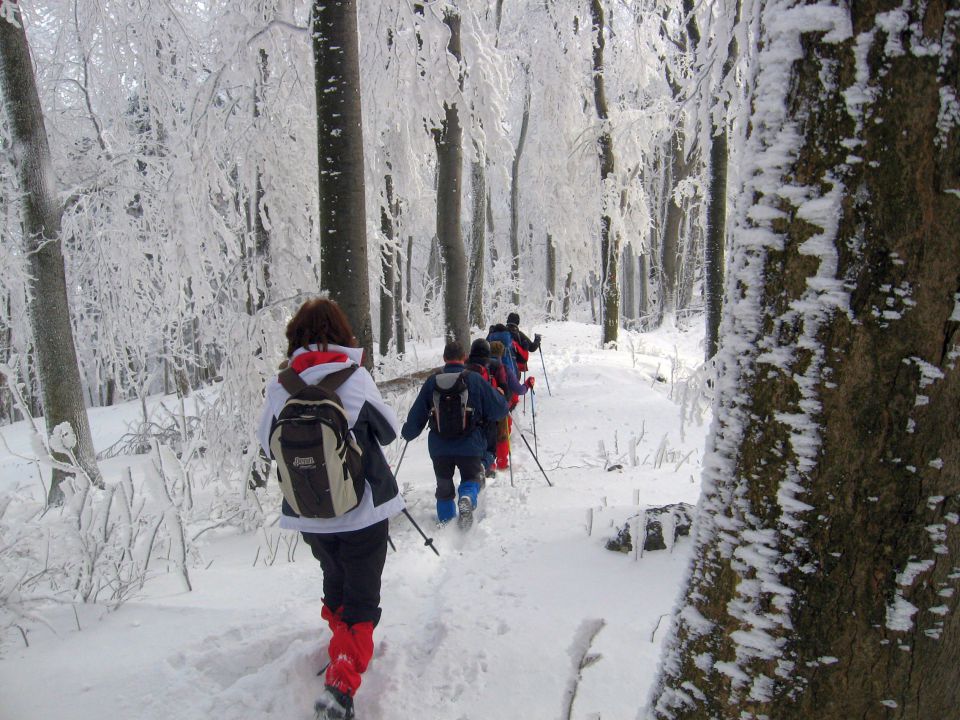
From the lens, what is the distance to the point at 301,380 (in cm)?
269

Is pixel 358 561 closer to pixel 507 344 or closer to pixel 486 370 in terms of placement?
pixel 486 370

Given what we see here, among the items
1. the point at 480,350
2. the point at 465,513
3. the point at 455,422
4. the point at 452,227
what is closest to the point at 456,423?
the point at 455,422

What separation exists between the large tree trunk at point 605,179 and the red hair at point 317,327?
11.3m

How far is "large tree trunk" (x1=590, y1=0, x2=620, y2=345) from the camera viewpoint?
42.4 feet

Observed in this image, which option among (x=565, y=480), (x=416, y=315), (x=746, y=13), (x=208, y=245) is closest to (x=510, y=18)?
(x=416, y=315)

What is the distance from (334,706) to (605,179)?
1223cm

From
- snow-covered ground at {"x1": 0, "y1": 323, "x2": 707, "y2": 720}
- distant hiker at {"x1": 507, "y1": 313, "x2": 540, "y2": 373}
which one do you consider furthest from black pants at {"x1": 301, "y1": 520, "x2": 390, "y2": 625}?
distant hiker at {"x1": 507, "y1": 313, "x2": 540, "y2": 373}

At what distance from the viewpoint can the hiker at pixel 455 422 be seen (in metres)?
5.06

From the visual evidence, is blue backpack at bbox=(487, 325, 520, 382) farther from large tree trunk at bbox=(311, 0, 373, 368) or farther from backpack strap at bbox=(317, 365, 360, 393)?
backpack strap at bbox=(317, 365, 360, 393)

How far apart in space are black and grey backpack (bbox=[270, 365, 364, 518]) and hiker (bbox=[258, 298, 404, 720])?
3cm

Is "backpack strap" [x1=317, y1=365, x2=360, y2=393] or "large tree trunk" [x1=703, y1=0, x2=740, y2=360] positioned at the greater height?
"large tree trunk" [x1=703, y1=0, x2=740, y2=360]

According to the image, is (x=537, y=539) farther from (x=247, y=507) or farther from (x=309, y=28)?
(x=309, y=28)

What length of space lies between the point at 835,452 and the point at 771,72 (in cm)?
82

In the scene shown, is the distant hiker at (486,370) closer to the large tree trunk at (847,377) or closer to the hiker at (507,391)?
the hiker at (507,391)
